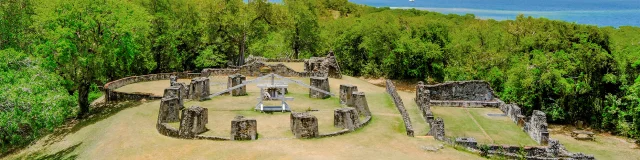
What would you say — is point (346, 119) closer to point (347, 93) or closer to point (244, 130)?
point (244, 130)

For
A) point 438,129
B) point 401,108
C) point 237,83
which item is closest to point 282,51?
point 237,83

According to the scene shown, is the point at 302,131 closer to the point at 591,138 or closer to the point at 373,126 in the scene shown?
the point at 373,126

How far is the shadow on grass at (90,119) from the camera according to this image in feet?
97.5

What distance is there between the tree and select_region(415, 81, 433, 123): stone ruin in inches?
695

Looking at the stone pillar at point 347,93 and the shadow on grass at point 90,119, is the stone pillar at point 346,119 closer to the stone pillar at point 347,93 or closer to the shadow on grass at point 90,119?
the stone pillar at point 347,93

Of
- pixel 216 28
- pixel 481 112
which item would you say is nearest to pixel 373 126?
pixel 481 112

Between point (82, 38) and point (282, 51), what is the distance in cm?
2926

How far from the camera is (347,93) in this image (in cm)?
3372

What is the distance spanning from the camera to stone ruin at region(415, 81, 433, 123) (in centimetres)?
3156

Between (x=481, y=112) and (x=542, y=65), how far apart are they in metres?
6.34

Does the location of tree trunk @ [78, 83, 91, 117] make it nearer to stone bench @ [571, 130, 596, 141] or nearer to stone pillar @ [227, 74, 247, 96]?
stone pillar @ [227, 74, 247, 96]

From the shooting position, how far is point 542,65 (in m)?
38.6

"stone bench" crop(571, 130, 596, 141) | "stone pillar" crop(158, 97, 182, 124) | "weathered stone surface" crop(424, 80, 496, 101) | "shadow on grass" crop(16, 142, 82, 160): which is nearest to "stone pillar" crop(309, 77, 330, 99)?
"weathered stone surface" crop(424, 80, 496, 101)

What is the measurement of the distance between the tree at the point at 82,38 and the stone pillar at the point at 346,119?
1382 cm
